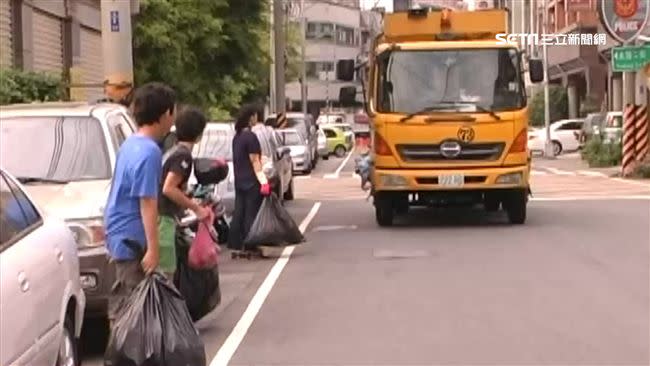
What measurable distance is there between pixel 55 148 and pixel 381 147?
890 centimetres

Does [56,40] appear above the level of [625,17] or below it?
below

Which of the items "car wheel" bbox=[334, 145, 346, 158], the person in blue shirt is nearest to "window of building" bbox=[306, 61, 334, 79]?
"car wheel" bbox=[334, 145, 346, 158]

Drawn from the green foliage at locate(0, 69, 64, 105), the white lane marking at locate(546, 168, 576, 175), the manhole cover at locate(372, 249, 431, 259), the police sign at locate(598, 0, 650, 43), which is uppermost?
the police sign at locate(598, 0, 650, 43)

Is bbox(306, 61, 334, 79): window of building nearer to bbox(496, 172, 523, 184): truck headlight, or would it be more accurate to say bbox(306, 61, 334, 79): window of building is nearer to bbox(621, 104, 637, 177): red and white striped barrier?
bbox(621, 104, 637, 177): red and white striped barrier

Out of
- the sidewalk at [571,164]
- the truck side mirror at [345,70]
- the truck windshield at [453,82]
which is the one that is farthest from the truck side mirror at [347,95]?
the sidewalk at [571,164]

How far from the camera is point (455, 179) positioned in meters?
19.5

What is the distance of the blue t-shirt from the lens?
825 centimetres

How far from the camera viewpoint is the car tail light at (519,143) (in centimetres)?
1945

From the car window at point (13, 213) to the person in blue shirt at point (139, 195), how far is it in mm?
595

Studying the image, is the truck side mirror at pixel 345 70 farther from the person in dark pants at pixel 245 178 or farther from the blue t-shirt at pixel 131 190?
the blue t-shirt at pixel 131 190

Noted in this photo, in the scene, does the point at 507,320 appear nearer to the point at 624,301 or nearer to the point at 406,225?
the point at 624,301

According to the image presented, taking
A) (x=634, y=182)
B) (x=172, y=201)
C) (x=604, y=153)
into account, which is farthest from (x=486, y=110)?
(x=604, y=153)

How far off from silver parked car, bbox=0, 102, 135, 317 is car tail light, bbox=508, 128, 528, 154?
338 inches

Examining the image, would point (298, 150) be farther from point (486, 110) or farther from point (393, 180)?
point (486, 110)
